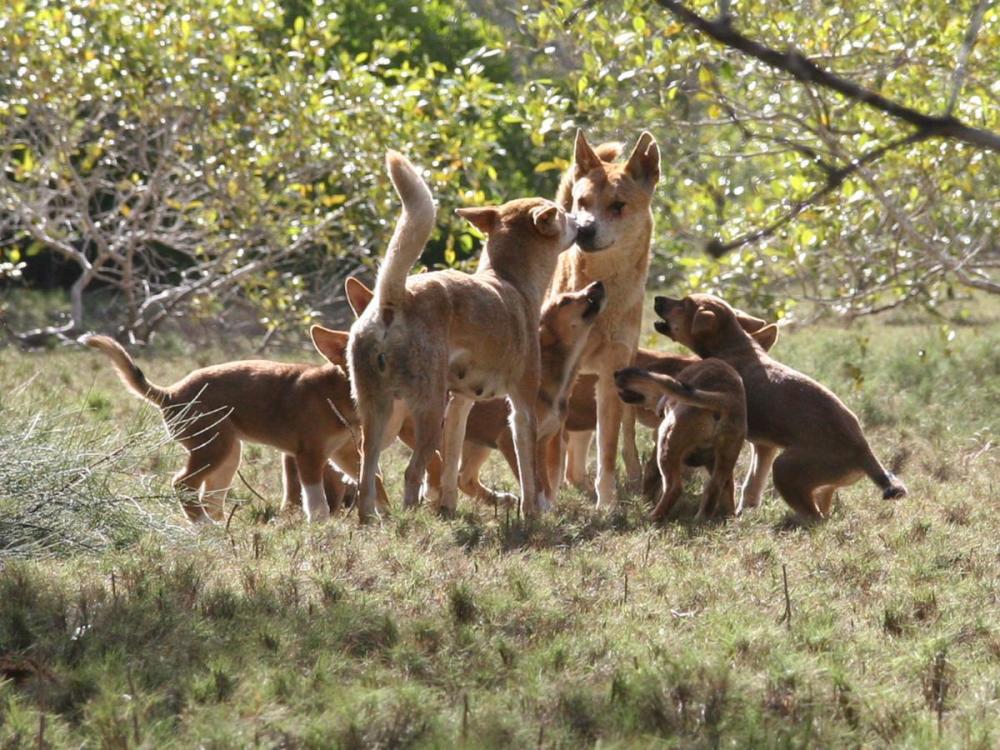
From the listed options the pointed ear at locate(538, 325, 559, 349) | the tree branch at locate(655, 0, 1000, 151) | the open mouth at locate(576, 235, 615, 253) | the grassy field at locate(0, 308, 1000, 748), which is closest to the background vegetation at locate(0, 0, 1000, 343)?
the open mouth at locate(576, 235, 615, 253)

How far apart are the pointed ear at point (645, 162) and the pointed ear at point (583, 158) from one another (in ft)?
0.71

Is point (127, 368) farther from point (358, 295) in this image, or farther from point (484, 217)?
point (484, 217)

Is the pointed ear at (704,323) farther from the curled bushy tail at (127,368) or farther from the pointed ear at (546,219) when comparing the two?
the curled bushy tail at (127,368)

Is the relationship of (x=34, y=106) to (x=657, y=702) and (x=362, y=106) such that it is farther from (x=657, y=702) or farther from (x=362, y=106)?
(x=657, y=702)

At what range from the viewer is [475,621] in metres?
5.62

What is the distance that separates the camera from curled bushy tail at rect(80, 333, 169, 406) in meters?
7.72

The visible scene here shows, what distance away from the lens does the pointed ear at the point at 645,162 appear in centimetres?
924

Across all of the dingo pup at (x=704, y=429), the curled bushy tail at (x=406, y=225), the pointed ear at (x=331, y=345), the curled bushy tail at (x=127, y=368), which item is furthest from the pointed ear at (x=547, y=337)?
the curled bushy tail at (x=127, y=368)

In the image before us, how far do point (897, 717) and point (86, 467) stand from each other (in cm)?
358

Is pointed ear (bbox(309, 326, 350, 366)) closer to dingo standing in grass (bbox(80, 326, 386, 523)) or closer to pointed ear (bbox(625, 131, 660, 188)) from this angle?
dingo standing in grass (bbox(80, 326, 386, 523))

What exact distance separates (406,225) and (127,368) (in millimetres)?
1852

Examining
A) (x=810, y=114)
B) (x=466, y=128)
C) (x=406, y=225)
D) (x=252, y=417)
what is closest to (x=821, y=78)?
(x=406, y=225)

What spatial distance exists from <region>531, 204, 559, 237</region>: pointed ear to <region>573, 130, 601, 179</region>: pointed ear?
79 cm

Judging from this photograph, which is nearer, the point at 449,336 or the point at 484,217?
the point at 449,336
